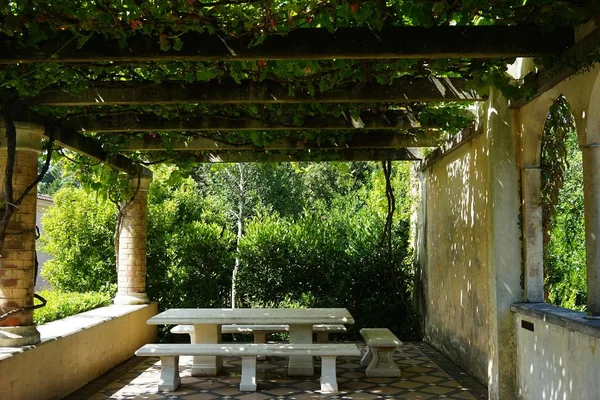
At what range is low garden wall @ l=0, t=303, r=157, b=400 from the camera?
5.43 meters

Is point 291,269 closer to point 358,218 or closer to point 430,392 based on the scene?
point 358,218

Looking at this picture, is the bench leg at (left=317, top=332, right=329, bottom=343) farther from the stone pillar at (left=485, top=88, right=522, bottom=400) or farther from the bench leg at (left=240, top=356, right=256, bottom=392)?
the stone pillar at (left=485, top=88, right=522, bottom=400)

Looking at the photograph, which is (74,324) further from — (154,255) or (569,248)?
(569,248)

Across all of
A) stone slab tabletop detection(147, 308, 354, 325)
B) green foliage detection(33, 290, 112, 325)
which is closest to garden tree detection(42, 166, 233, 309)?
green foliage detection(33, 290, 112, 325)

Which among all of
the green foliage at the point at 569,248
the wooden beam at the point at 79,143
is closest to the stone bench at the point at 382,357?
the green foliage at the point at 569,248

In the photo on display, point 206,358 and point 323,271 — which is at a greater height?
point 323,271

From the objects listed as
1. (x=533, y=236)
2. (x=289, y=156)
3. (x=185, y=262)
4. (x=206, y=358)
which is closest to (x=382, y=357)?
(x=206, y=358)

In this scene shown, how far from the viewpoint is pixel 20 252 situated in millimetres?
5891

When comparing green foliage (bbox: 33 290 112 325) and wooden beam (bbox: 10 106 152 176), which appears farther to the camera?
green foliage (bbox: 33 290 112 325)

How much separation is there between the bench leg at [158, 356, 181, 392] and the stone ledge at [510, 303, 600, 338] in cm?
362

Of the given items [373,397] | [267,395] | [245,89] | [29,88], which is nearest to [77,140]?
[29,88]

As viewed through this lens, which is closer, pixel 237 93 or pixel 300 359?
pixel 237 93

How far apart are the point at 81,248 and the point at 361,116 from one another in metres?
6.48

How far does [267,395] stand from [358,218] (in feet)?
19.9
